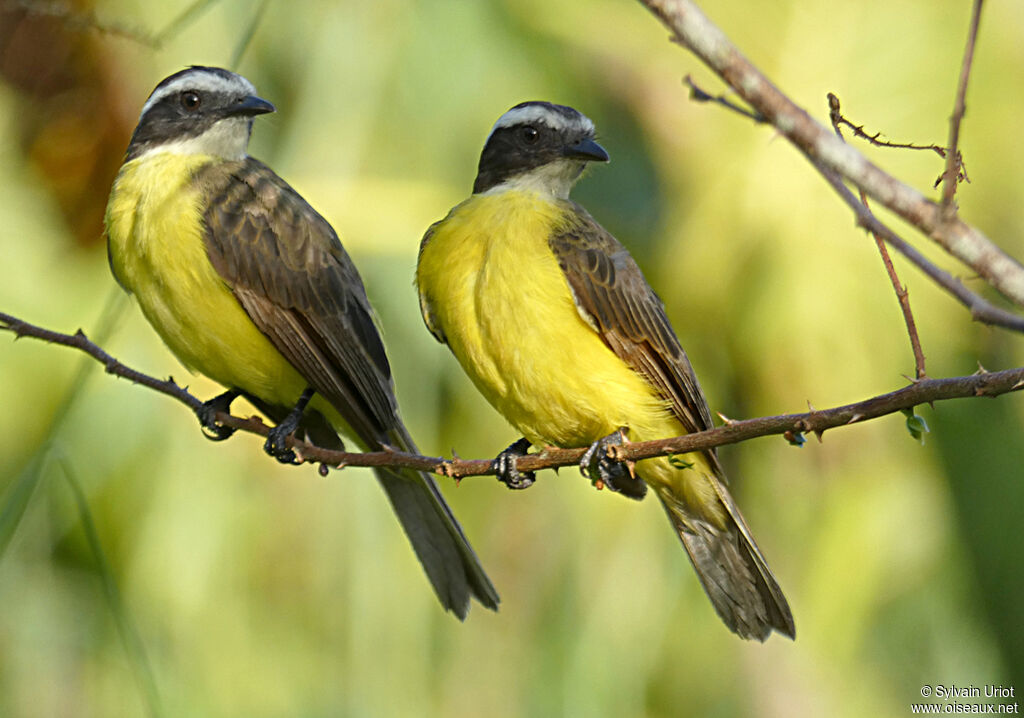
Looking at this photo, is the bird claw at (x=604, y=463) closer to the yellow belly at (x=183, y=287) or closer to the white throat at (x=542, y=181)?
the white throat at (x=542, y=181)

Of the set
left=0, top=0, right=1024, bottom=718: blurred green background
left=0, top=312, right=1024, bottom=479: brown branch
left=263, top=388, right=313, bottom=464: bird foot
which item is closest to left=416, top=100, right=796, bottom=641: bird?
left=0, top=312, right=1024, bottom=479: brown branch

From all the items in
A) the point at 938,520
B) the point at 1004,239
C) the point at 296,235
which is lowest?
the point at 296,235

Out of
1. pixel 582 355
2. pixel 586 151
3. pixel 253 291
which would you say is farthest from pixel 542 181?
pixel 253 291

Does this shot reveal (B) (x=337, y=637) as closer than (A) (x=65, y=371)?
Yes

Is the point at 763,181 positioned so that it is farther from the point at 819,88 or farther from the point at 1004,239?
the point at 1004,239

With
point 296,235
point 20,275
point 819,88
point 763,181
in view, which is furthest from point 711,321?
point 20,275

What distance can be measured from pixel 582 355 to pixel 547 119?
44.0 inches

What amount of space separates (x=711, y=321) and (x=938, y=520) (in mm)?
2434

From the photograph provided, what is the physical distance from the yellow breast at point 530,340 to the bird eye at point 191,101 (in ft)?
4.56

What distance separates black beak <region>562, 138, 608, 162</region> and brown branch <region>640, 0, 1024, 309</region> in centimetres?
278

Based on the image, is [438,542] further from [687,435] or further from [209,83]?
[209,83]

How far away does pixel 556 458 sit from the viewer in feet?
11.5

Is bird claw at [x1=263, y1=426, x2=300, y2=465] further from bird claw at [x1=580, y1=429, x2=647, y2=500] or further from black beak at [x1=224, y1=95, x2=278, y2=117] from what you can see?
black beak at [x1=224, y1=95, x2=278, y2=117]

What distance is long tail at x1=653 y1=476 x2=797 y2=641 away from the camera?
4.02 metres
